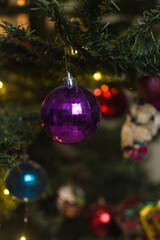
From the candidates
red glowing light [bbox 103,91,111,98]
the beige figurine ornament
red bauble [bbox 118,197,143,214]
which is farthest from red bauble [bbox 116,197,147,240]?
red glowing light [bbox 103,91,111,98]

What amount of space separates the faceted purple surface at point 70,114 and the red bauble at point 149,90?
0.67ft

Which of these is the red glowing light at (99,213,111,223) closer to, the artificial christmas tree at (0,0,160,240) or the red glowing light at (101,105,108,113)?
the artificial christmas tree at (0,0,160,240)

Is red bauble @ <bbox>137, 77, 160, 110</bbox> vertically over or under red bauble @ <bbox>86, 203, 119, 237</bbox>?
over

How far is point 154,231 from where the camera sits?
64 cm

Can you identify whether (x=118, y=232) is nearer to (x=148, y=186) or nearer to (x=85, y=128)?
(x=148, y=186)

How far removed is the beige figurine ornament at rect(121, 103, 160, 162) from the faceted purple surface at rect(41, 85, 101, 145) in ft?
0.66

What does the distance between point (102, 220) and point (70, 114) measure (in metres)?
0.54

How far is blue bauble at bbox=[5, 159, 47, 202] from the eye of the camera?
48cm

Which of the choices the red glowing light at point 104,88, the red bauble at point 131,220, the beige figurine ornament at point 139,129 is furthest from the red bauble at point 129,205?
the red glowing light at point 104,88

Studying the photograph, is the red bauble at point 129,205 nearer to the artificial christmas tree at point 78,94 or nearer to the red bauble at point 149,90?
the artificial christmas tree at point 78,94

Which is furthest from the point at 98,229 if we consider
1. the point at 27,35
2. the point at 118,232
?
the point at 27,35

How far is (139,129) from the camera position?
0.58m

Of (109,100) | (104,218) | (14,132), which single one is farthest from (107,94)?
(104,218)

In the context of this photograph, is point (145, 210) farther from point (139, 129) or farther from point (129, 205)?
point (139, 129)
